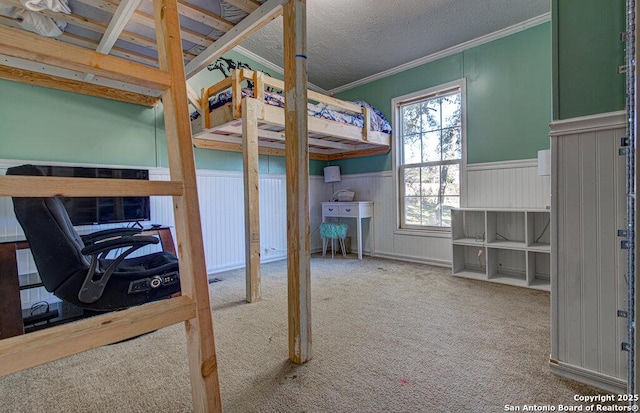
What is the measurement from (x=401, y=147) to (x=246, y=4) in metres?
3.20

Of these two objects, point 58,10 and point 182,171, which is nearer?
point 182,171

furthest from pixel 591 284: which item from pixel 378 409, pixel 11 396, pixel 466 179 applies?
pixel 11 396

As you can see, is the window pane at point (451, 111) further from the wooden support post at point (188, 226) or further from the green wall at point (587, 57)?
the wooden support post at point (188, 226)

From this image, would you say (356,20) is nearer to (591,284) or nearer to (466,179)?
(466,179)

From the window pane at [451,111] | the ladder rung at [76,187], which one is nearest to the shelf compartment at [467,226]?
the window pane at [451,111]

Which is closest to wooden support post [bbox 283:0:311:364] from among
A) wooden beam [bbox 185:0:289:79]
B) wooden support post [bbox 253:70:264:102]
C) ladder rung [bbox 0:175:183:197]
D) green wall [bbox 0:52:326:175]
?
wooden beam [bbox 185:0:289:79]

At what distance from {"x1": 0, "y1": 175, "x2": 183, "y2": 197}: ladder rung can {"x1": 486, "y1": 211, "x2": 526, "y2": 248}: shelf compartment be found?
11.1ft

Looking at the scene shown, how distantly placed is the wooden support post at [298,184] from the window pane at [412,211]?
2950mm

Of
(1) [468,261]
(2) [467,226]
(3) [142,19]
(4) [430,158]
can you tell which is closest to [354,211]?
(4) [430,158]

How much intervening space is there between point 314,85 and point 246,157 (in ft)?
9.28

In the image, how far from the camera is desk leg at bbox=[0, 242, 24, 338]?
1963 millimetres

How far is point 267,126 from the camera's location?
333 centimetres

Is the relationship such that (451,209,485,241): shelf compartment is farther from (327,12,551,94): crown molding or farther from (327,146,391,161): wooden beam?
(327,12,551,94): crown molding

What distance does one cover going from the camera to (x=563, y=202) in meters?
1.51
